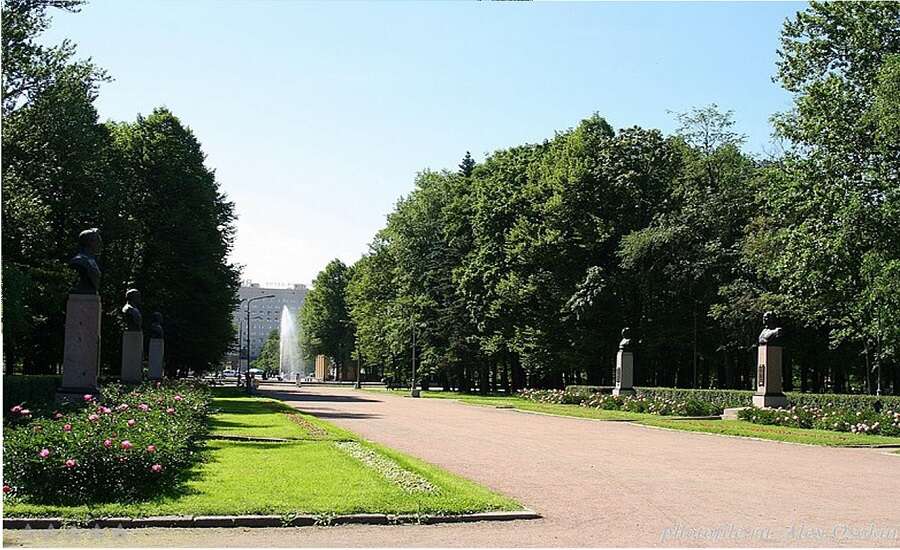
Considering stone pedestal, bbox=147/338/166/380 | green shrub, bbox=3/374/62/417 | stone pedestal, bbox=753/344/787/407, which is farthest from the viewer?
stone pedestal, bbox=147/338/166/380

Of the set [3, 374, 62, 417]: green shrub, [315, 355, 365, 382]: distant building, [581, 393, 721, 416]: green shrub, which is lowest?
[315, 355, 365, 382]: distant building

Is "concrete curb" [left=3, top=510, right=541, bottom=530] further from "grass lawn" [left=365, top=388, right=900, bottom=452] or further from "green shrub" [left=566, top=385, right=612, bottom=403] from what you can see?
"green shrub" [left=566, top=385, right=612, bottom=403]

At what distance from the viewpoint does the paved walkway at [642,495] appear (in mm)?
9781

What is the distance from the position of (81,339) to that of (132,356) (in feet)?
32.6

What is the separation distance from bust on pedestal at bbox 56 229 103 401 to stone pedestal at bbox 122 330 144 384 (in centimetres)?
944

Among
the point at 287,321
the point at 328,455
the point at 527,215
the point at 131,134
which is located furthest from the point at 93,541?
the point at 287,321

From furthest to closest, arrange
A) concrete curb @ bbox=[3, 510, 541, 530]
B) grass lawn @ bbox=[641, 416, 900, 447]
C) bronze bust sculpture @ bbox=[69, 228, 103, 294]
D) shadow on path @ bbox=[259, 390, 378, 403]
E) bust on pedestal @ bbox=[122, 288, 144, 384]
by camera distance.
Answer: shadow on path @ bbox=[259, 390, 378, 403] < bust on pedestal @ bbox=[122, 288, 144, 384] < grass lawn @ bbox=[641, 416, 900, 447] < bronze bust sculpture @ bbox=[69, 228, 103, 294] < concrete curb @ bbox=[3, 510, 541, 530]

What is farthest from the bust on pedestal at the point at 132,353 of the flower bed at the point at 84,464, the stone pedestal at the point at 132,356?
the flower bed at the point at 84,464

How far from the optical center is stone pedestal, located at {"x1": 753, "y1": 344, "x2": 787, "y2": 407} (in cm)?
3459

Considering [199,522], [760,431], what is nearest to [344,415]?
[760,431]

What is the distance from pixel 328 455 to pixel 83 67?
91.2ft

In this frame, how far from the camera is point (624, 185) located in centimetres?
5688

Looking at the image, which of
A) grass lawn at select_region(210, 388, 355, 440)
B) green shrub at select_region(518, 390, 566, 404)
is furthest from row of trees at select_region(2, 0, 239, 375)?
green shrub at select_region(518, 390, 566, 404)

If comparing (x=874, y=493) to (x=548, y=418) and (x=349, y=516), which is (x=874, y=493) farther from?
(x=548, y=418)
